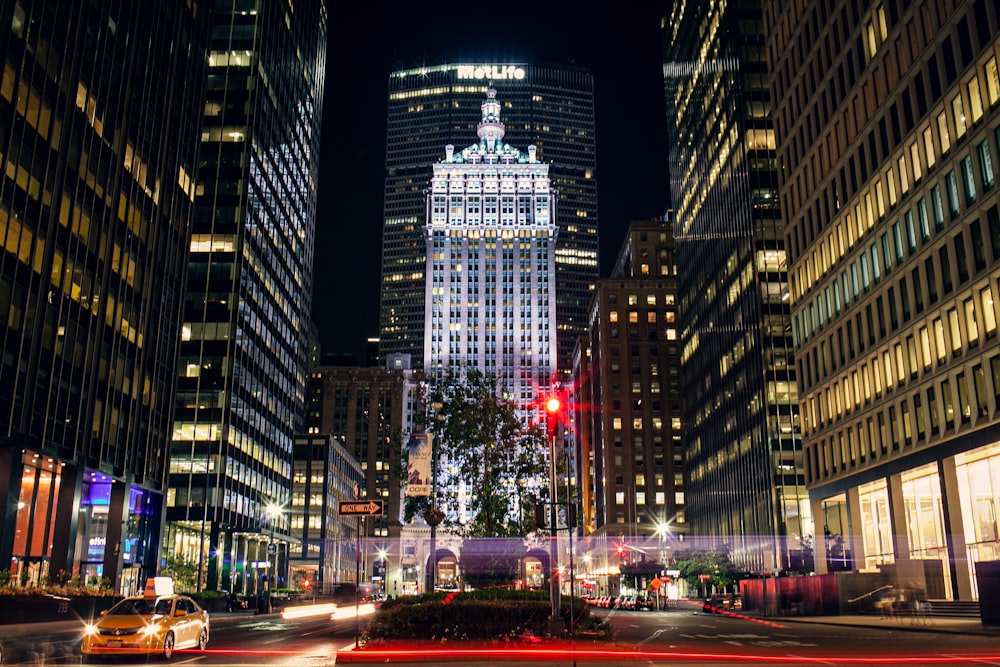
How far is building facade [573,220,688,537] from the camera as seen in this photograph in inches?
6063

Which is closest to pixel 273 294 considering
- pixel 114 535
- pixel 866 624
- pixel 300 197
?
pixel 300 197

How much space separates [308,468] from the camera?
5945 inches

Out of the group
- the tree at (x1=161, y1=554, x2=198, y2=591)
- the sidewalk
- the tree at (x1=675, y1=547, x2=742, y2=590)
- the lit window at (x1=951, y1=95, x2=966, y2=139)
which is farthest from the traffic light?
the tree at (x1=675, y1=547, x2=742, y2=590)

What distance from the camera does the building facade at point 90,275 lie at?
52.0 meters

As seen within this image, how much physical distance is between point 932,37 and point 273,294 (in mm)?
88690

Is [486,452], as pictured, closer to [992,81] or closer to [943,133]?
[992,81]

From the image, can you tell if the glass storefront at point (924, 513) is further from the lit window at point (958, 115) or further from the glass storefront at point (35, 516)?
the glass storefront at point (35, 516)

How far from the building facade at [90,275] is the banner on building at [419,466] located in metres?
31.0

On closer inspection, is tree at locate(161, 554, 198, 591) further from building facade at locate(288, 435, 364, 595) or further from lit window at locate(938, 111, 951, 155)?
lit window at locate(938, 111, 951, 155)

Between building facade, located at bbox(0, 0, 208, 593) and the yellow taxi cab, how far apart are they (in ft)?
103

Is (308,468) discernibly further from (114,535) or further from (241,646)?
(241,646)

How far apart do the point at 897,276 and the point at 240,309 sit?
2908 inches

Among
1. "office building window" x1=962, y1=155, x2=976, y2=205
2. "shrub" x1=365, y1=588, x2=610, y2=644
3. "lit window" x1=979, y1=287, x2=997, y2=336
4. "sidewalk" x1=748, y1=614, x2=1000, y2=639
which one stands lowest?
"sidewalk" x1=748, y1=614, x2=1000, y2=639

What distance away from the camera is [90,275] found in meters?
61.4
